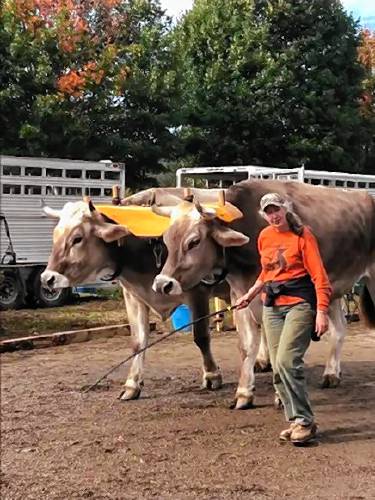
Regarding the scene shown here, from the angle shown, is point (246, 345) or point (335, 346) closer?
point (246, 345)

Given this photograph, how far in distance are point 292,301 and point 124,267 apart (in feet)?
7.50

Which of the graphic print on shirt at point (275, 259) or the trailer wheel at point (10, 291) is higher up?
the graphic print on shirt at point (275, 259)

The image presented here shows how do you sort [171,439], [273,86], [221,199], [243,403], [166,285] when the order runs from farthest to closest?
[273,86] → [243,403] → [221,199] → [166,285] → [171,439]

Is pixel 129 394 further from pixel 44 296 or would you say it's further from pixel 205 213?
pixel 44 296

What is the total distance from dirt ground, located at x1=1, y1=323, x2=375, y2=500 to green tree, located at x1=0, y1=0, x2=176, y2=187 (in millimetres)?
12434

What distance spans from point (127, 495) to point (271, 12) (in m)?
22.9

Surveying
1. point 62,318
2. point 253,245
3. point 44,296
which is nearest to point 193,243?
point 253,245

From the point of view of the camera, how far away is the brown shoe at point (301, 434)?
576 cm

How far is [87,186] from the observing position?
16922mm

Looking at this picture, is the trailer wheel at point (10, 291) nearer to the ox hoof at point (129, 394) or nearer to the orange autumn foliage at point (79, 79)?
the orange autumn foliage at point (79, 79)

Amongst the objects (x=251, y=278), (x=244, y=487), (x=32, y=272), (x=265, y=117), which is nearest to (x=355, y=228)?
(x=251, y=278)

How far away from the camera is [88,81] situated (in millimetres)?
21203

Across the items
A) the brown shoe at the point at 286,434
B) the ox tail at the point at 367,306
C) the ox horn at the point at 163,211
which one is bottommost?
the brown shoe at the point at 286,434

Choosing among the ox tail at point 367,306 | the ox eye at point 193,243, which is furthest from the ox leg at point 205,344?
the ox tail at point 367,306
